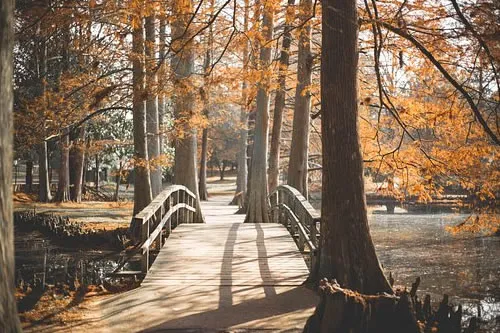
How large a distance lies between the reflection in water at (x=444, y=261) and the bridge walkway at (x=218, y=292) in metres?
3.82

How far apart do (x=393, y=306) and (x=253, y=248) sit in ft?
18.7

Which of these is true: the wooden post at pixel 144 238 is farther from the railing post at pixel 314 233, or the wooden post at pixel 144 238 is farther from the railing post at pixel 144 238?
the railing post at pixel 314 233

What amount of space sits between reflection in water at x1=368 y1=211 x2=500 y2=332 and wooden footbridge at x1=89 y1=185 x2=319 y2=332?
141 inches

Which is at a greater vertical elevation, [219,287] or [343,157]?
[343,157]

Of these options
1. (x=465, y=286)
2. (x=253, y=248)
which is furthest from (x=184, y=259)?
(x=465, y=286)

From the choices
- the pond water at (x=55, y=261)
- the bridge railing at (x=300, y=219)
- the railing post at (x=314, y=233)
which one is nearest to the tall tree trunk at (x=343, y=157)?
the bridge railing at (x=300, y=219)

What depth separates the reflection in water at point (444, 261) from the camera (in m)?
12.6

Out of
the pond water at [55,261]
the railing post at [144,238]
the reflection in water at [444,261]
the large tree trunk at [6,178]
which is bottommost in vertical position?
the reflection in water at [444,261]

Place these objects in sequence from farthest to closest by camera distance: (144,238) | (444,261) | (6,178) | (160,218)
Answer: (444,261) → (160,218) → (144,238) → (6,178)

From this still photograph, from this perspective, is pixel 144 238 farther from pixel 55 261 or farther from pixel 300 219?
pixel 55 261

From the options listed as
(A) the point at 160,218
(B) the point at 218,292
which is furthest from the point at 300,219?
(B) the point at 218,292

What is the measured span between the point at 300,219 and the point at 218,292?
13.3 feet

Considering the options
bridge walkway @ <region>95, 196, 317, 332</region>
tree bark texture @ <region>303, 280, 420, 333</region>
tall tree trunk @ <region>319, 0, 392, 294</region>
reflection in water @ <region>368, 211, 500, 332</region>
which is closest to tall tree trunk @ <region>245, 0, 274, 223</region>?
reflection in water @ <region>368, 211, 500, 332</region>

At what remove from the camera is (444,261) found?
17.2 meters
